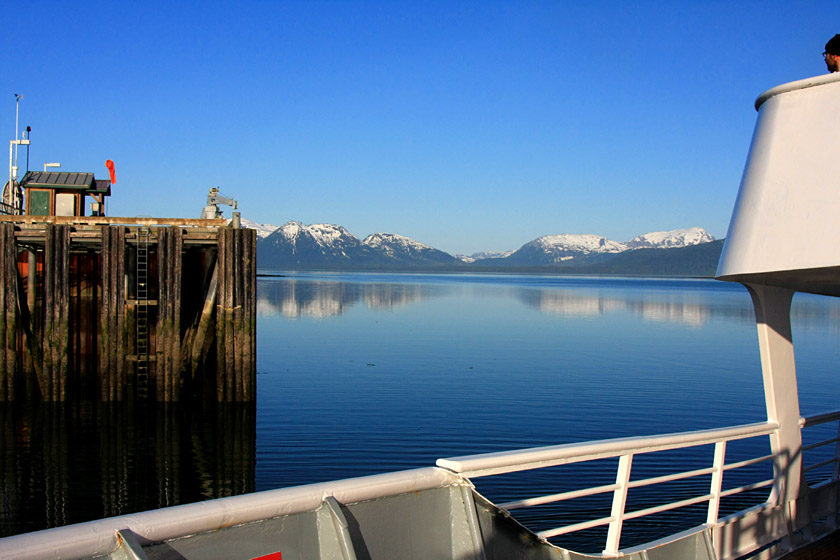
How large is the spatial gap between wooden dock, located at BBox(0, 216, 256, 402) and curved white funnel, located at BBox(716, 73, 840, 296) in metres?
14.3

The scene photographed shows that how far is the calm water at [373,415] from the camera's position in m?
14.9

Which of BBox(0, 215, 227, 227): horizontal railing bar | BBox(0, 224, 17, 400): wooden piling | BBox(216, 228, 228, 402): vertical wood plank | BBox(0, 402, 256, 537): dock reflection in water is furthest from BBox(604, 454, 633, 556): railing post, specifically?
BBox(0, 224, 17, 400): wooden piling

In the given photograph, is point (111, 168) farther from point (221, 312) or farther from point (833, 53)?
point (833, 53)

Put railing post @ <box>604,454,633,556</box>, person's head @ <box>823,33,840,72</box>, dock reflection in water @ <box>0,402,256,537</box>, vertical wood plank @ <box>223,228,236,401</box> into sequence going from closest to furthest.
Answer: railing post @ <box>604,454,633,556</box>
person's head @ <box>823,33,840,72</box>
dock reflection in water @ <box>0,402,256,537</box>
vertical wood plank @ <box>223,228,236,401</box>

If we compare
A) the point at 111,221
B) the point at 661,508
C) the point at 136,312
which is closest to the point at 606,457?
the point at 661,508

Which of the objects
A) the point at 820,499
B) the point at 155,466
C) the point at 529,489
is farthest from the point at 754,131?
the point at 155,466

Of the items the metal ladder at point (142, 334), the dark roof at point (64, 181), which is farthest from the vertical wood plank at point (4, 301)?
the dark roof at point (64, 181)

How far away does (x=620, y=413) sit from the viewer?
2203 centimetres

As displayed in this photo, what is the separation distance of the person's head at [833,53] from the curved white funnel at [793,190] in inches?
16.3

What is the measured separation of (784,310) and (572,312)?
64.9 m

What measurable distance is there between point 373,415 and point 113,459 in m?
7.55

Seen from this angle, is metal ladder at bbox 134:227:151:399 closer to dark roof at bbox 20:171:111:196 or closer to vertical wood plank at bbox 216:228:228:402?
vertical wood plank at bbox 216:228:228:402

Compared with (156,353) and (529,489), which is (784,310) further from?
(156,353)

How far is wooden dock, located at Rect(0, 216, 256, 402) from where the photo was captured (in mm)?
18219
